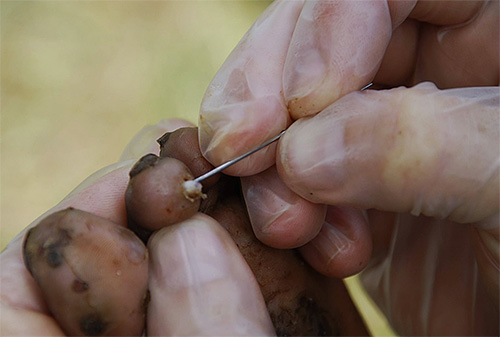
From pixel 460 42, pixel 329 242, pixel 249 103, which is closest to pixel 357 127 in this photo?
pixel 249 103

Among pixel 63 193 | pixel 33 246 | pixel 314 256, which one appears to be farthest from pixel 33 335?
pixel 63 193

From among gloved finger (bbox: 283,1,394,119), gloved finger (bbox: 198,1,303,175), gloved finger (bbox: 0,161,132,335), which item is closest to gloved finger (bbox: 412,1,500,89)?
gloved finger (bbox: 283,1,394,119)

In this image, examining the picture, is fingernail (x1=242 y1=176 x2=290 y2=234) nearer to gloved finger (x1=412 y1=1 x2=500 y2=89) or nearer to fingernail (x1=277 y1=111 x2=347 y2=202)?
fingernail (x1=277 y1=111 x2=347 y2=202)

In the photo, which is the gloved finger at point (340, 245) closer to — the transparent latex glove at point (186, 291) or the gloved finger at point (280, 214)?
the gloved finger at point (280, 214)

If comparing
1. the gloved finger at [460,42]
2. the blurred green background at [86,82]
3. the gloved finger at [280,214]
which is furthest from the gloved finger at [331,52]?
the blurred green background at [86,82]

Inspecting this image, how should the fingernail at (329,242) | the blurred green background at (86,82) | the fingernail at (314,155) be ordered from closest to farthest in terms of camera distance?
the fingernail at (314,155) < the fingernail at (329,242) < the blurred green background at (86,82)

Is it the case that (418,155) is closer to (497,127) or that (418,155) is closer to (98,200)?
(497,127)

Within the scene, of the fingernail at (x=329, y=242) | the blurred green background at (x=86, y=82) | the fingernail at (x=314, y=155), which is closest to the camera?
the fingernail at (x=314, y=155)
